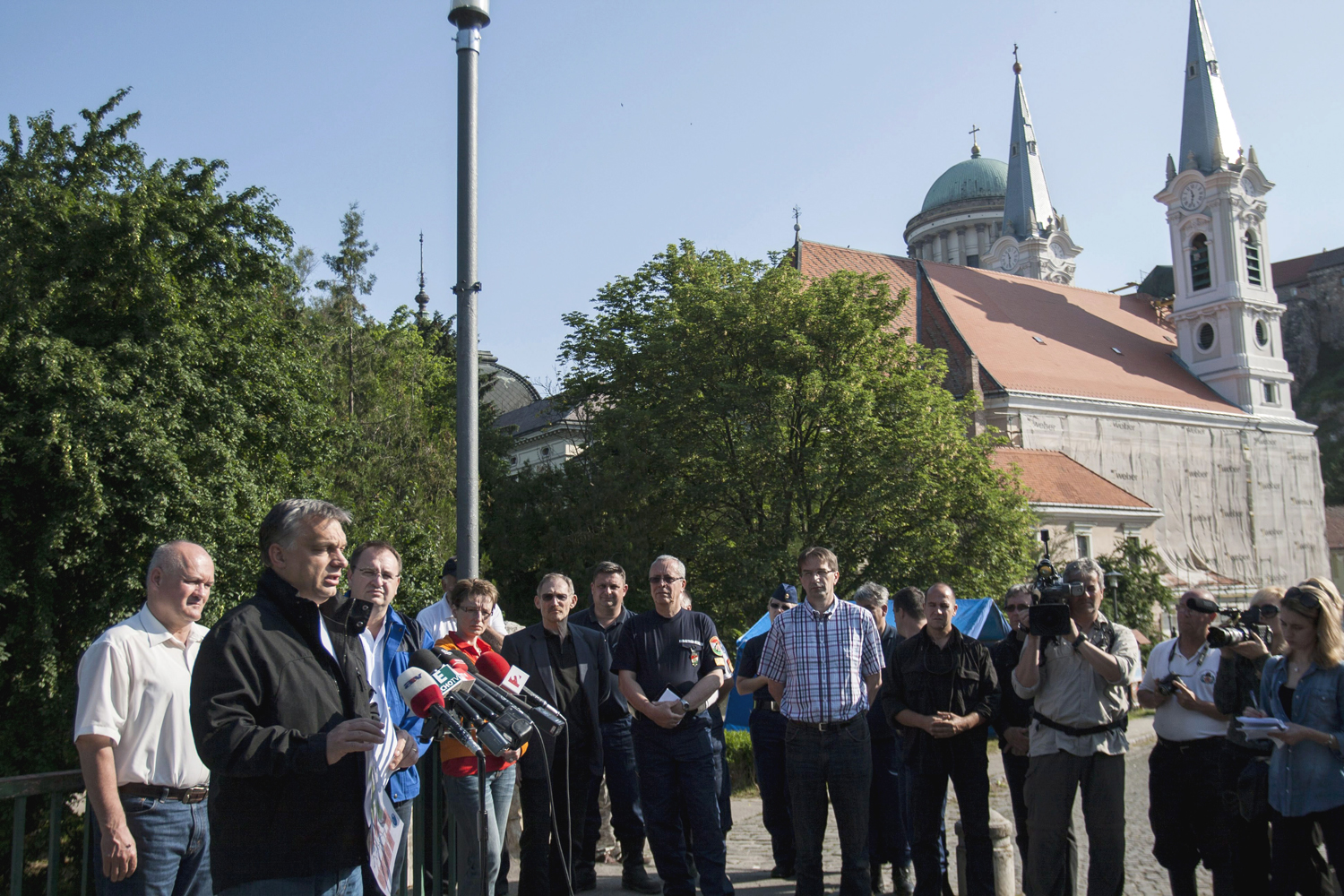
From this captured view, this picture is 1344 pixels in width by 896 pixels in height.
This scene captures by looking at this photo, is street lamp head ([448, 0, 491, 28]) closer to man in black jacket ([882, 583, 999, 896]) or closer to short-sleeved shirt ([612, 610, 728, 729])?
short-sleeved shirt ([612, 610, 728, 729])

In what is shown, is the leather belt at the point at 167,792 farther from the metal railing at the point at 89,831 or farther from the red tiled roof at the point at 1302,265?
the red tiled roof at the point at 1302,265

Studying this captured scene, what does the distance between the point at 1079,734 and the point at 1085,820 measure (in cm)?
46

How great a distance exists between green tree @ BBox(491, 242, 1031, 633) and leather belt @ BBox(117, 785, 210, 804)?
2034 centimetres

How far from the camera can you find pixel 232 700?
3.26 meters

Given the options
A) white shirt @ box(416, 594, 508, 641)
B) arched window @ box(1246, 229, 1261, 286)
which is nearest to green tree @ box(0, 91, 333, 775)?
white shirt @ box(416, 594, 508, 641)

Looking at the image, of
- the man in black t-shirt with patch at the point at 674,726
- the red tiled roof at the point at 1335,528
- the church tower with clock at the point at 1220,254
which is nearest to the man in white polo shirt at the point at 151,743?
the man in black t-shirt with patch at the point at 674,726

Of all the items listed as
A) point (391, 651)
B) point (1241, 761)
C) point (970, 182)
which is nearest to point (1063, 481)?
point (1241, 761)

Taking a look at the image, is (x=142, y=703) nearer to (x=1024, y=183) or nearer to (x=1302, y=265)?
(x=1024, y=183)

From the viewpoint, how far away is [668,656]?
668 cm

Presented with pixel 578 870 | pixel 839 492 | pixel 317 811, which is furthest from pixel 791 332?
pixel 317 811

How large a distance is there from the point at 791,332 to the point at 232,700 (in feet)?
76.3

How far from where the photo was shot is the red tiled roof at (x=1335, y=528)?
74.7 meters

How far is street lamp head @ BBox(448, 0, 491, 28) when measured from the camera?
7.79m

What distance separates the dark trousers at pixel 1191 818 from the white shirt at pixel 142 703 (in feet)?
16.9
